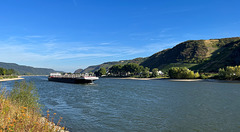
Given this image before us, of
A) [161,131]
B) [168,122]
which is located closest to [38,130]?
[161,131]

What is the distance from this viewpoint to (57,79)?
433 ft

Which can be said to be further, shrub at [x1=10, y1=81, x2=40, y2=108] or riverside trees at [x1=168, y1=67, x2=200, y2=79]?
riverside trees at [x1=168, y1=67, x2=200, y2=79]

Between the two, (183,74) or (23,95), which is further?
(183,74)

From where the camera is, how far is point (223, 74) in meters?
115

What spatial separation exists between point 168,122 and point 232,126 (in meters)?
6.85

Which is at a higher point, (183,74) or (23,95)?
(183,74)

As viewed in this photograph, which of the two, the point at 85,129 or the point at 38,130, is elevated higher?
the point at 38,130

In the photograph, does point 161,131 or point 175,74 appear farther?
point 175,74

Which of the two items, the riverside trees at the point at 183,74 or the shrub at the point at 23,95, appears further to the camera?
the riverside trees at the point at 183,74

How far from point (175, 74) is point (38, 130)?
473ft

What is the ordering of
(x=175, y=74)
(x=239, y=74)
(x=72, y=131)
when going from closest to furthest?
1. (x=72, y=131)
2. (x=239, y=74)
3. (x=175, y=74)

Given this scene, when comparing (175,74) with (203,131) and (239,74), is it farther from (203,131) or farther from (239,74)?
(203,131)

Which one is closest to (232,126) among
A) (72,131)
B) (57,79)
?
(72,131)

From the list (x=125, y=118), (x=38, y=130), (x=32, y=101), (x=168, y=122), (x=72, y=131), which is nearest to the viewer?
(x=38, y=130)
